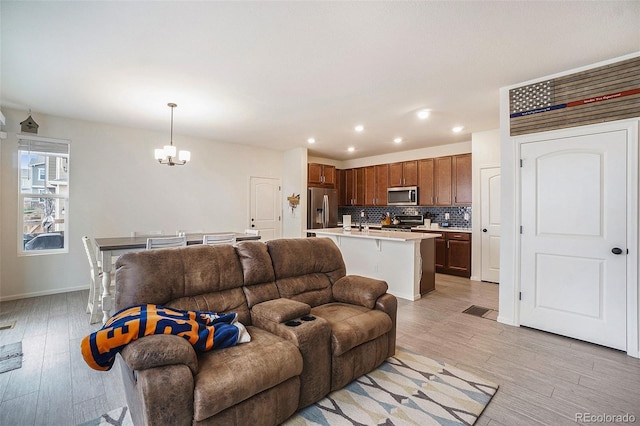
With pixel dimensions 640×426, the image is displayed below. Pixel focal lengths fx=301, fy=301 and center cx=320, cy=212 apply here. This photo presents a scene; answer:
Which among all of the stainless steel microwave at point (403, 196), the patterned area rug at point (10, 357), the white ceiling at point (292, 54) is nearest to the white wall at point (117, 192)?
the white ceiling at point (292, 54)

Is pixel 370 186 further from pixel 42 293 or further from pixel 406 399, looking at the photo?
pixel 42 293

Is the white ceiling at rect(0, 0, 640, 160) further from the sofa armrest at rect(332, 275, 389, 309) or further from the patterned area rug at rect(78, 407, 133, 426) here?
the patterned area rug at rect(78, 407, 133, 426)

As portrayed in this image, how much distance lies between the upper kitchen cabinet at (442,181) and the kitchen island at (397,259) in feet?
5.49

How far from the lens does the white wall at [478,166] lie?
5.23 metres

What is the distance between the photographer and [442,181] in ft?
20.5

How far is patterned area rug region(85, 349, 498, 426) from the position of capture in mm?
1834

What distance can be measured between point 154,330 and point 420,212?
6.30 m

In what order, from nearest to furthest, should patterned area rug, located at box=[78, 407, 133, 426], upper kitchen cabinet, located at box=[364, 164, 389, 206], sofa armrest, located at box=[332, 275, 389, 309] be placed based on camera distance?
1. patterned area rug, located at box=[78, 407, 133, 426]
2. sofa armrest, located at box=[332, 275, 389, 309]
3. upper kitchen cabinet, located at box=[364, 164, 389, 206]

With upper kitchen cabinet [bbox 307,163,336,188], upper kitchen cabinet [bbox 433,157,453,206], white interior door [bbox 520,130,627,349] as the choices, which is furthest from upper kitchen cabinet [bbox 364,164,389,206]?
white interior door [bbox 520,130,627,349]

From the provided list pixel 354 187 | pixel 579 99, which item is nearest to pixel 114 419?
pixel 579 99

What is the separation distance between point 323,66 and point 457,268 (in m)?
4.60

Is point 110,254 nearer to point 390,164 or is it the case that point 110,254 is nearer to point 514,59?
point 514,59

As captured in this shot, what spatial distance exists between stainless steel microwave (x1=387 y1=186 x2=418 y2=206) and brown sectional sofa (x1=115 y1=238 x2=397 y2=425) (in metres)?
4.11

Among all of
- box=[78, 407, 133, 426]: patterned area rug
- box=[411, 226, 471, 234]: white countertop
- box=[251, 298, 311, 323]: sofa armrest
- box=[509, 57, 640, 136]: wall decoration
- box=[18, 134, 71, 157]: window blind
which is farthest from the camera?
box=[411, 226, 471, 234]: white countertop
